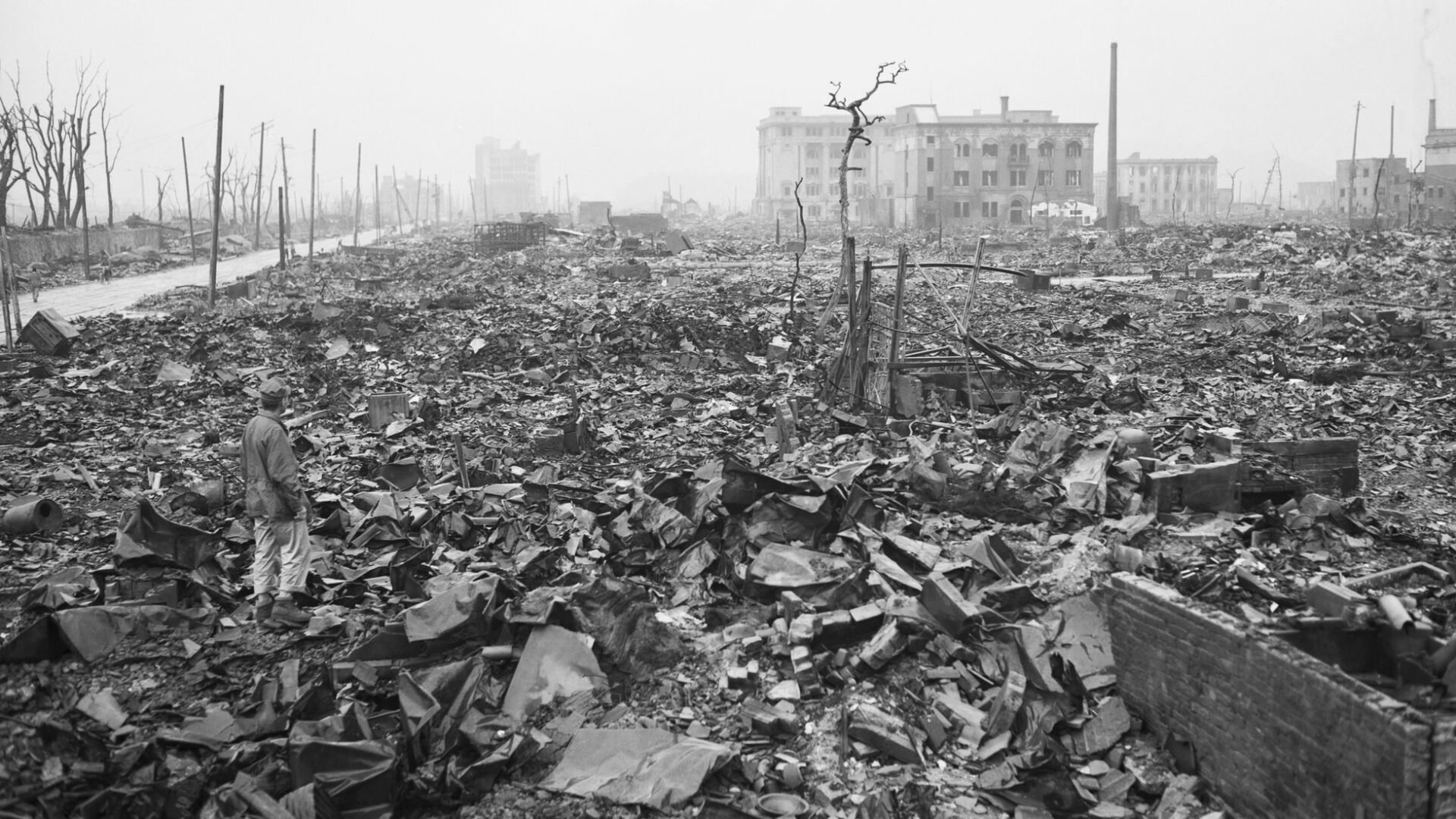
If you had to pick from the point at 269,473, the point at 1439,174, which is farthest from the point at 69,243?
the point at 1439,174

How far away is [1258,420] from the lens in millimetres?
9586

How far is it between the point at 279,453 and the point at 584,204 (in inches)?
3020

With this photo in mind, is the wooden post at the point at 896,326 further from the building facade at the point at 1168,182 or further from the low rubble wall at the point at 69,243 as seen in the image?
the building facade at the point at 1168,182

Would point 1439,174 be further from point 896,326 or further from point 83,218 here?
point 83,218

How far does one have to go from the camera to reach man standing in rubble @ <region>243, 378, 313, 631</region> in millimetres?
5750

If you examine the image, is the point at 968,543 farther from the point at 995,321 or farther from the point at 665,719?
the point at 995,321

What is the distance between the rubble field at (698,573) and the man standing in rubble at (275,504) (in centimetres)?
22

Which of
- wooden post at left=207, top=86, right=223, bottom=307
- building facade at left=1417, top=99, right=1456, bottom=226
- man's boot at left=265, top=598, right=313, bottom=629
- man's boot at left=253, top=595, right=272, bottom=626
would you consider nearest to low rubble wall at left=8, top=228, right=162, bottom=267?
wooden post at left=207, top=86, right=223, bottom=307

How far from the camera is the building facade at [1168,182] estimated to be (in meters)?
101

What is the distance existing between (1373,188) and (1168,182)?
34.3 m

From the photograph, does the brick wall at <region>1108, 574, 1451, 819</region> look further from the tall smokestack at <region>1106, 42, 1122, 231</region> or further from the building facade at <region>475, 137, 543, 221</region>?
the building facade at <region>475, 137, 543, 221</region>

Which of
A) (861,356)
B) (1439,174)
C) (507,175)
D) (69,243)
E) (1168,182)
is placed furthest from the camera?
(507,175)

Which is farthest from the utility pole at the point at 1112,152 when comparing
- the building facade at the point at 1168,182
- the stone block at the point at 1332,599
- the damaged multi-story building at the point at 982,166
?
the building facade at the point at 1168,182

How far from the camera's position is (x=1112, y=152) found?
49938mm
